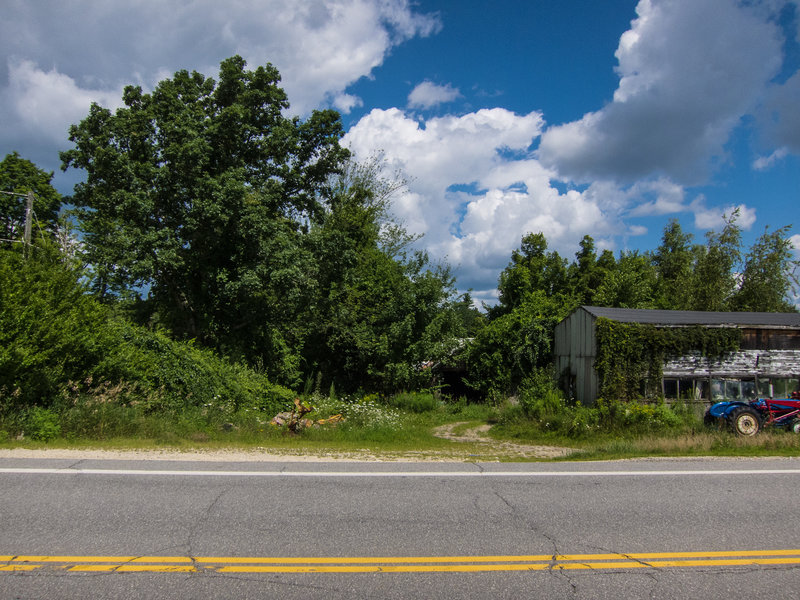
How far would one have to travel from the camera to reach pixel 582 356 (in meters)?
20.0

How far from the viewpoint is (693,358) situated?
1798 cm

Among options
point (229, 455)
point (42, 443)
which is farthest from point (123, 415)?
point (229, 455)

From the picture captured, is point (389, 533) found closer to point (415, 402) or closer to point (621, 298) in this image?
point (415, 402)

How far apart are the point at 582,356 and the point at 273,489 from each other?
15.8 metres

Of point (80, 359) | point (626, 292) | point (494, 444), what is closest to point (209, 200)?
point (80, 359)

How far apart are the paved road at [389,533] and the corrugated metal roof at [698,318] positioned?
11.1 meters

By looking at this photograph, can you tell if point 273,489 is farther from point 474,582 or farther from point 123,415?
point 123,415

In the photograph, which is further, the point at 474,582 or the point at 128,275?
the point at 128,275

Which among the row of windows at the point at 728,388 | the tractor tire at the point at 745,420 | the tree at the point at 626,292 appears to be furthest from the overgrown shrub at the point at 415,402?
the tree at the point at 626,292

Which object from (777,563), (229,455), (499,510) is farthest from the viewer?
(229,455)

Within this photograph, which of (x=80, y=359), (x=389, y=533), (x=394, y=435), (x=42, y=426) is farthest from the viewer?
(x=394, y=435)

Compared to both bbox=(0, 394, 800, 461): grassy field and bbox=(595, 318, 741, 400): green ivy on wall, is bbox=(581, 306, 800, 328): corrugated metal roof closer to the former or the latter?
bbox=(595, 318, 741, 400): green ivy on wall

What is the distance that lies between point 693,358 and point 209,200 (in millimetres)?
19167

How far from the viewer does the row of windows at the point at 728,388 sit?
17.8 m
